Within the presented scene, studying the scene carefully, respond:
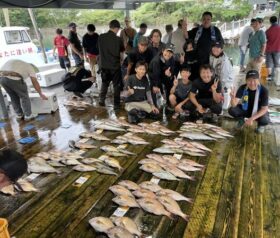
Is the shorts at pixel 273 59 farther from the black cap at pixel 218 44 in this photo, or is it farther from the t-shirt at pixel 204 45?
the black cap at pixel 218 44

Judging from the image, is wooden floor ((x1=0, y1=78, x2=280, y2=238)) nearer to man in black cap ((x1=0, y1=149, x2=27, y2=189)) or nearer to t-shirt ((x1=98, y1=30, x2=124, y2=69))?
man in black cap ((x1=0, y1=149, x2=27, y2=189))

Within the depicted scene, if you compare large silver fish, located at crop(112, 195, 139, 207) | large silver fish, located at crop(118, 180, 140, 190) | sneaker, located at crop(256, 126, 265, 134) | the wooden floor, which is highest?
large silver fish, located at crop(112, 195, 139, 207)

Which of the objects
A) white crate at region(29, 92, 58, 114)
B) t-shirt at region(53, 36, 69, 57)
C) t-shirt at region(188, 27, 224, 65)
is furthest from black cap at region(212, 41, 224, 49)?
t-shirt at region(53, 36, 69, 57)

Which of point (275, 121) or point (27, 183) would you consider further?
point (275, 121)

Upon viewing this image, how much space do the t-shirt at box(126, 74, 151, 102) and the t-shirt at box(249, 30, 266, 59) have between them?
14.0 feet

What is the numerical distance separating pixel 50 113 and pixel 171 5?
25024 mm

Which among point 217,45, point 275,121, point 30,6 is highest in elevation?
point 30,6

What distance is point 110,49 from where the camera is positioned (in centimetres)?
554

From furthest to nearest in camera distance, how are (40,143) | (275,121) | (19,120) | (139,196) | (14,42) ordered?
(14,42)
(19,120)
(275,121)
(40,143)
(139,196)

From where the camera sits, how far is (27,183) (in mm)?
2910

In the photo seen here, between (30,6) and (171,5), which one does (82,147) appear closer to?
(30,6)

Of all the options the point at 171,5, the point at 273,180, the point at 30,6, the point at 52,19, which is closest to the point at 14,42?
the point at 30,6

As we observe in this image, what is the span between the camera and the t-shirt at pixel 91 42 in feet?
23.6

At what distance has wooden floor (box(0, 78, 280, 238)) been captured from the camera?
227cm
